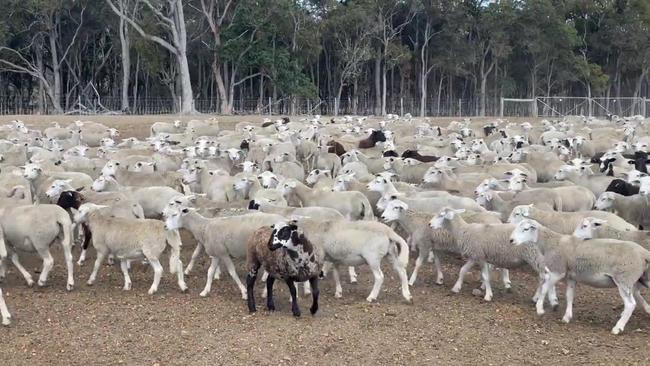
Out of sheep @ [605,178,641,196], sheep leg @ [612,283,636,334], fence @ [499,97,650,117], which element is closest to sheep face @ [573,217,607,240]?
sheep leg @ [612,283,636,334]

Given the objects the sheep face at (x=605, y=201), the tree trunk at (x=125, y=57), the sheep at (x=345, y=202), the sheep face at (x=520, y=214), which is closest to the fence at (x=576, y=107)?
the tree trunk at (x=125, y=57)

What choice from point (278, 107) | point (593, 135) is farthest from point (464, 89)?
point (593, 135)

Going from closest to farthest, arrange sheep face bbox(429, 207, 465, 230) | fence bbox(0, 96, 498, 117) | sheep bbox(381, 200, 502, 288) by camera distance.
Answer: sheep face bbox(429, 207, 465, 230) → sheep bbox(381, 200, 502, 288) → fence bbox(0, 96, 498, 117)

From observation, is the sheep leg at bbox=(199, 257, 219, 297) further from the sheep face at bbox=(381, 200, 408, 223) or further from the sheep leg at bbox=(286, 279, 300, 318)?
the sheep face at bbox=(381, 200, 408, 223)

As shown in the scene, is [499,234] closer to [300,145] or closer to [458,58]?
[300,145]

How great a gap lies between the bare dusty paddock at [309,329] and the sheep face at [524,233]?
2.92 feet

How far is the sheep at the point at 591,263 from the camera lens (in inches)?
320

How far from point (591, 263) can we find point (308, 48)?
41.4m

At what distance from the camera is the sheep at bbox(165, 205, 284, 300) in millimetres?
9531

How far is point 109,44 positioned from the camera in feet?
178

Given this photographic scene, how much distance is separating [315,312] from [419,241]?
8.51 ft

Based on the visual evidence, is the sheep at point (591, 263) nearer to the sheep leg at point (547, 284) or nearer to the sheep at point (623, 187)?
the sheep leg at point (547, 284)

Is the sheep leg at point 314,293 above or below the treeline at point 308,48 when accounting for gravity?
below

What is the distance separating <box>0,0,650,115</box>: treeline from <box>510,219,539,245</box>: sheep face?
34895 millimetres
